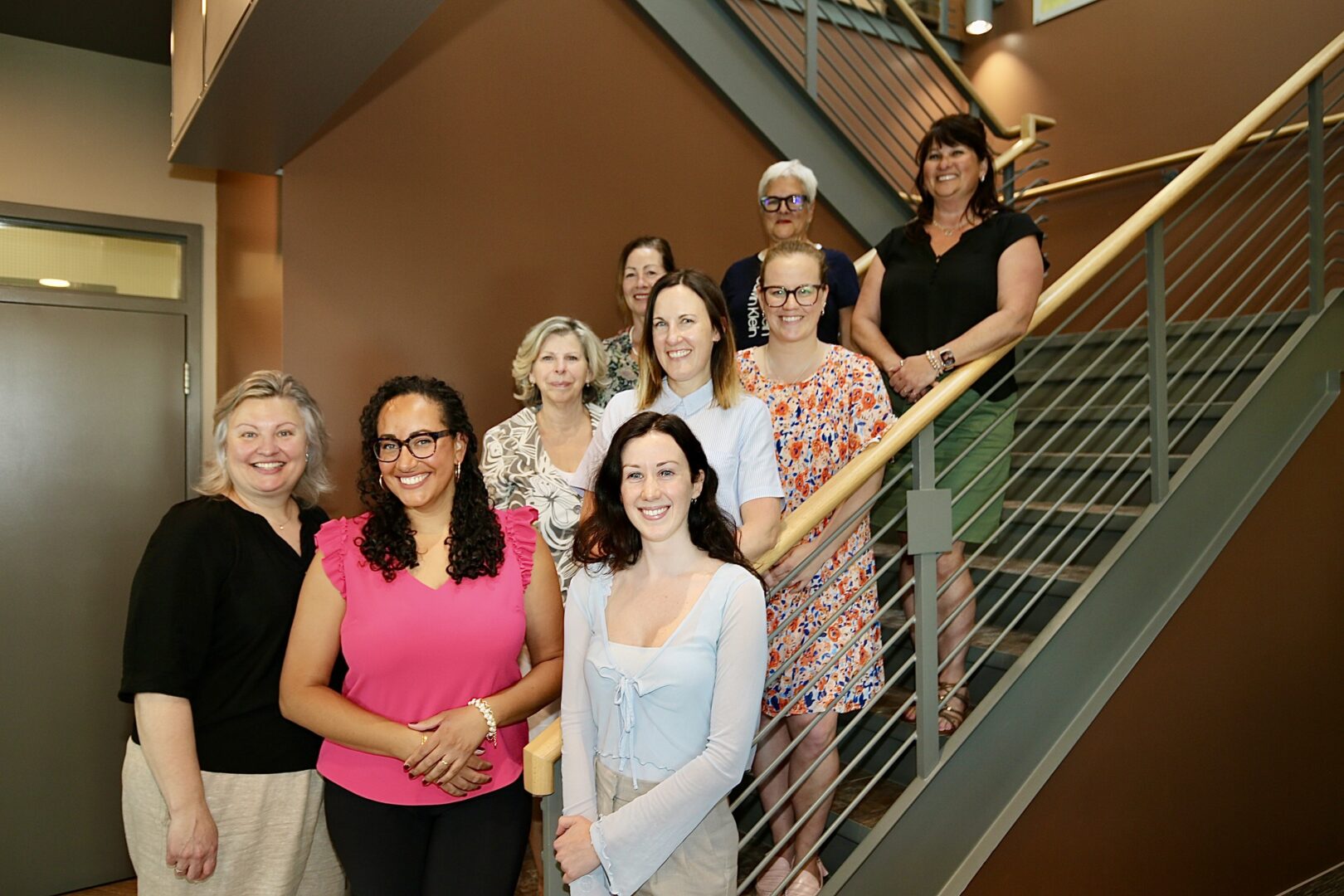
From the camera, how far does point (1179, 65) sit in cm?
512

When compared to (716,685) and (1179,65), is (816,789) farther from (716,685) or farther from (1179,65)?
(1179,65)

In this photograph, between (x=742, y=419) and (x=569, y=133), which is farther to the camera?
(x=569, y=133)

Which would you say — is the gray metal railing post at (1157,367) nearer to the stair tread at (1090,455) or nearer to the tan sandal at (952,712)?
the stair tread at (1090,455)

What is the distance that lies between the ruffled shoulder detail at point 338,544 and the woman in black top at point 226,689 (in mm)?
166

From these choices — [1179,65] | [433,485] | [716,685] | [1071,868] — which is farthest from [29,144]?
[1179,65]

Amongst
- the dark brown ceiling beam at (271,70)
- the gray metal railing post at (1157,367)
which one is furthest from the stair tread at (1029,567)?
the dark brown ceiling beam at (271,70)

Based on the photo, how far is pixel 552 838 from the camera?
5.79 feet

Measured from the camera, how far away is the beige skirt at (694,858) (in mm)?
1628

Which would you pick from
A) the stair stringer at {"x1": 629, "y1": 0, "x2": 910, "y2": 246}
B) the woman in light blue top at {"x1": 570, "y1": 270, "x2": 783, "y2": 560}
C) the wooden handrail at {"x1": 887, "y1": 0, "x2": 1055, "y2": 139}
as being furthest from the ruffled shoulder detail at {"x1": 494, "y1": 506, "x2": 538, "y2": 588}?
the wooden handrail at {"x1": 887, "y1": 0, "x2": 1055, "y2": 139}

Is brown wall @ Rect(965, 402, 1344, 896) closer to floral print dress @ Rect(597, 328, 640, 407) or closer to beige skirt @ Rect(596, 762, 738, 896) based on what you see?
beige skirt @ Rect(596, 762, 738, 896)

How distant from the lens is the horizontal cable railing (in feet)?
7.01

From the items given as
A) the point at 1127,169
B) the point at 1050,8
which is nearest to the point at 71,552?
the point at 1127,169

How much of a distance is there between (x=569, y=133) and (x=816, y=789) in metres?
2.47

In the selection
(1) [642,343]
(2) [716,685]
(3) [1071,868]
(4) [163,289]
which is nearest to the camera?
(2) [716,685]
